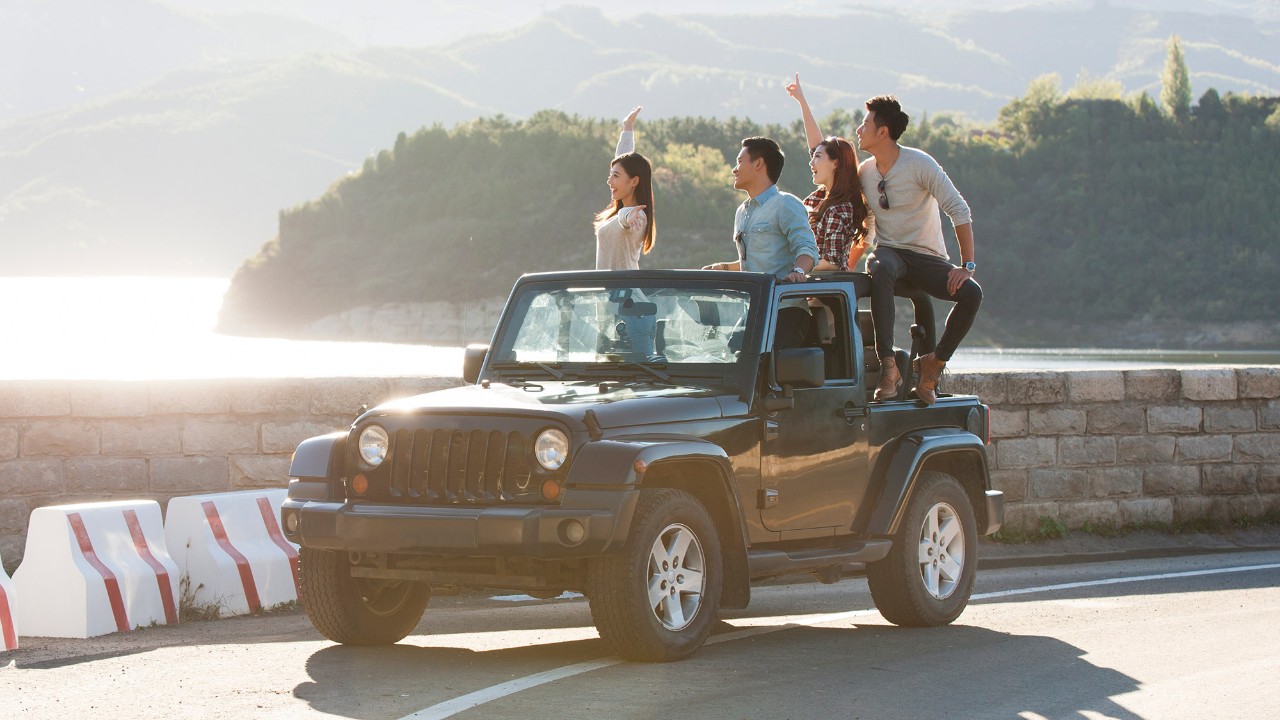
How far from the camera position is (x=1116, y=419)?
49.6ft

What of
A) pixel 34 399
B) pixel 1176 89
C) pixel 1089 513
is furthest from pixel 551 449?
pixel 1176 89

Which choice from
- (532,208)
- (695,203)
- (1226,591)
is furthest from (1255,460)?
(532,208)

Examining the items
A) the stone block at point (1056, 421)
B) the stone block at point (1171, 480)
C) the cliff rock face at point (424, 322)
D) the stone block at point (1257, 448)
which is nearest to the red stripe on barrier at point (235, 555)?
the stone block at point (1056, 421)

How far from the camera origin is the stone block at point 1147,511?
15.2m

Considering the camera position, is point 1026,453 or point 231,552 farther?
point 1026,453

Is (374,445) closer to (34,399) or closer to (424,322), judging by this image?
(34,399)

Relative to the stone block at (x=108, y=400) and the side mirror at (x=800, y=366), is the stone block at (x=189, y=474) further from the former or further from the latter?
the side mirror at (x=800, y=366)

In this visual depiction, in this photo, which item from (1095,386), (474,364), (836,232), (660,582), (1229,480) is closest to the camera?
(660,582)

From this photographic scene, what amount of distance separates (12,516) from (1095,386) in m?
9.06

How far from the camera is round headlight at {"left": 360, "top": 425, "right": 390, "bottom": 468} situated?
303 inches

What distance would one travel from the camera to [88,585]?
9.26 m

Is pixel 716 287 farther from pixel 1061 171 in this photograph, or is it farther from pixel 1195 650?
pixel 1061 171

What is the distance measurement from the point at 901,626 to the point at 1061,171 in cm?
17237

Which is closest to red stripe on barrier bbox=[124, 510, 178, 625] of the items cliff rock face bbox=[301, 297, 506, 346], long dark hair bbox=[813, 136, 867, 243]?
long dark hair bbox=[813, 136, 867, 243]
